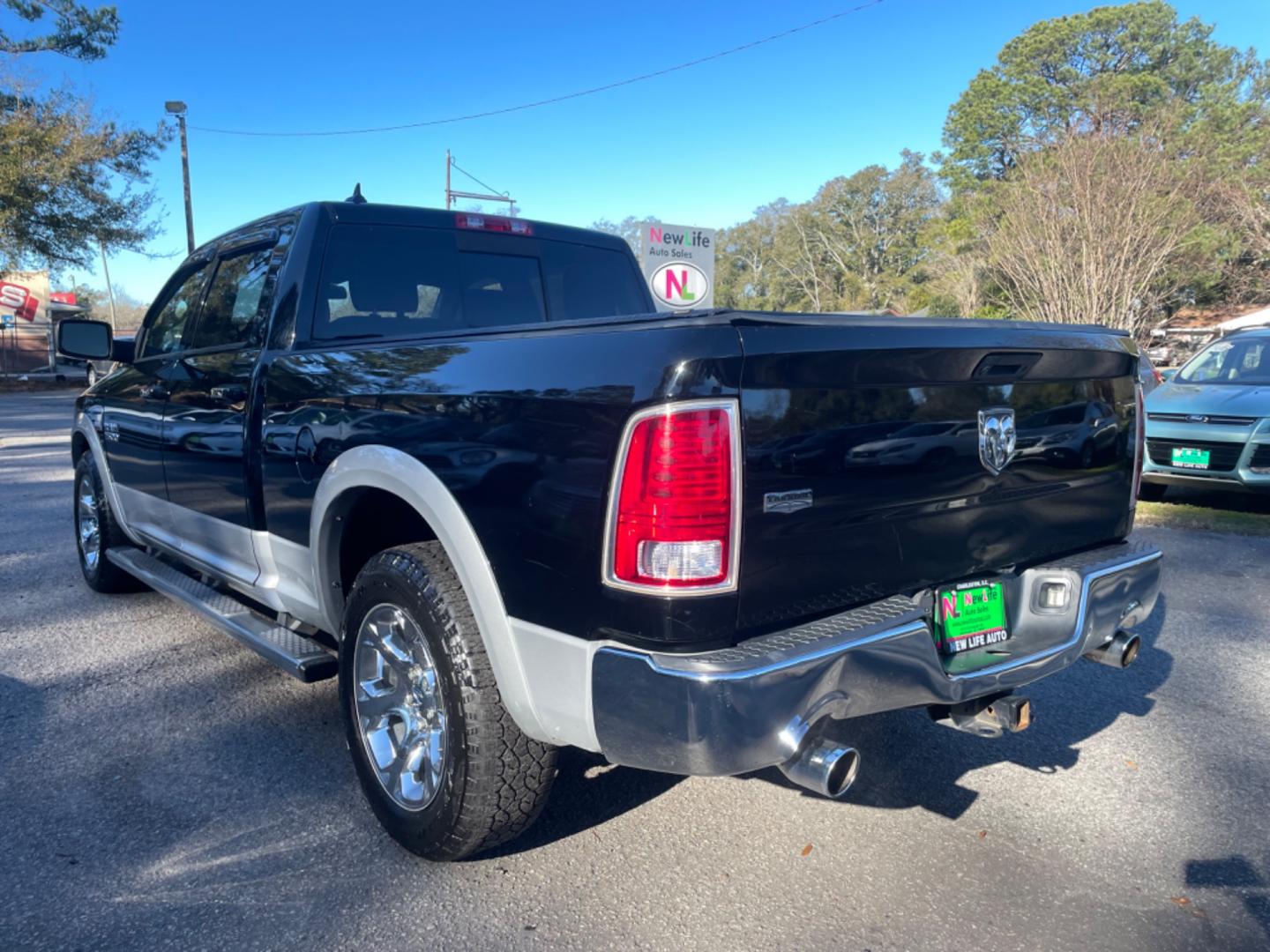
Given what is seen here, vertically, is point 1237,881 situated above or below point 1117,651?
below

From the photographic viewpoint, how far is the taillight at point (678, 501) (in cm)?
200

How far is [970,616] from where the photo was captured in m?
2.63

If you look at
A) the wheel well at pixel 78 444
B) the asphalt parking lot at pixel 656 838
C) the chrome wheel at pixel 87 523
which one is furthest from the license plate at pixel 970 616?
the wheel well at pixel 78 444

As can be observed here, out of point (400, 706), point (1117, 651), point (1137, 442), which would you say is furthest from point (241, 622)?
point (1137, 442)

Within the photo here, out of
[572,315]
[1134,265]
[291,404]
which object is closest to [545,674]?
[291,404]

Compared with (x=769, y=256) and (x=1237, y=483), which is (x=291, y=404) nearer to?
(x=1237, y=483)

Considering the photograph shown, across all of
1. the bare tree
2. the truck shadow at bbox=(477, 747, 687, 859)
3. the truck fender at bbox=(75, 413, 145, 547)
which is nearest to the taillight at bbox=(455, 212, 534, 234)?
the truck shadow at bbox=(477, 747, 687, 859)

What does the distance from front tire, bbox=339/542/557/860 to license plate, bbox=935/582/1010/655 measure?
3.79 ft

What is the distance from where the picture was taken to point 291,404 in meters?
3.23

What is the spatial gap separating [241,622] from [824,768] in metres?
2.55

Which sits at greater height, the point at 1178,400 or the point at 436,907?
the point at 1178,400

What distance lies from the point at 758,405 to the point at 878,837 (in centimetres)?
161

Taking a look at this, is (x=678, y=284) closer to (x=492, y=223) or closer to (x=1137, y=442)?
(x=492, y=223)

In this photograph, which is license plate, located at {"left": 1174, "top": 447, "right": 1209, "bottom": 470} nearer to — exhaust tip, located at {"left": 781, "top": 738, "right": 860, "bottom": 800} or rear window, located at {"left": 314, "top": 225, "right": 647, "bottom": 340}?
rear window, located at {"left": 314, "top": 225, "right": 647, "bottom": 340}
